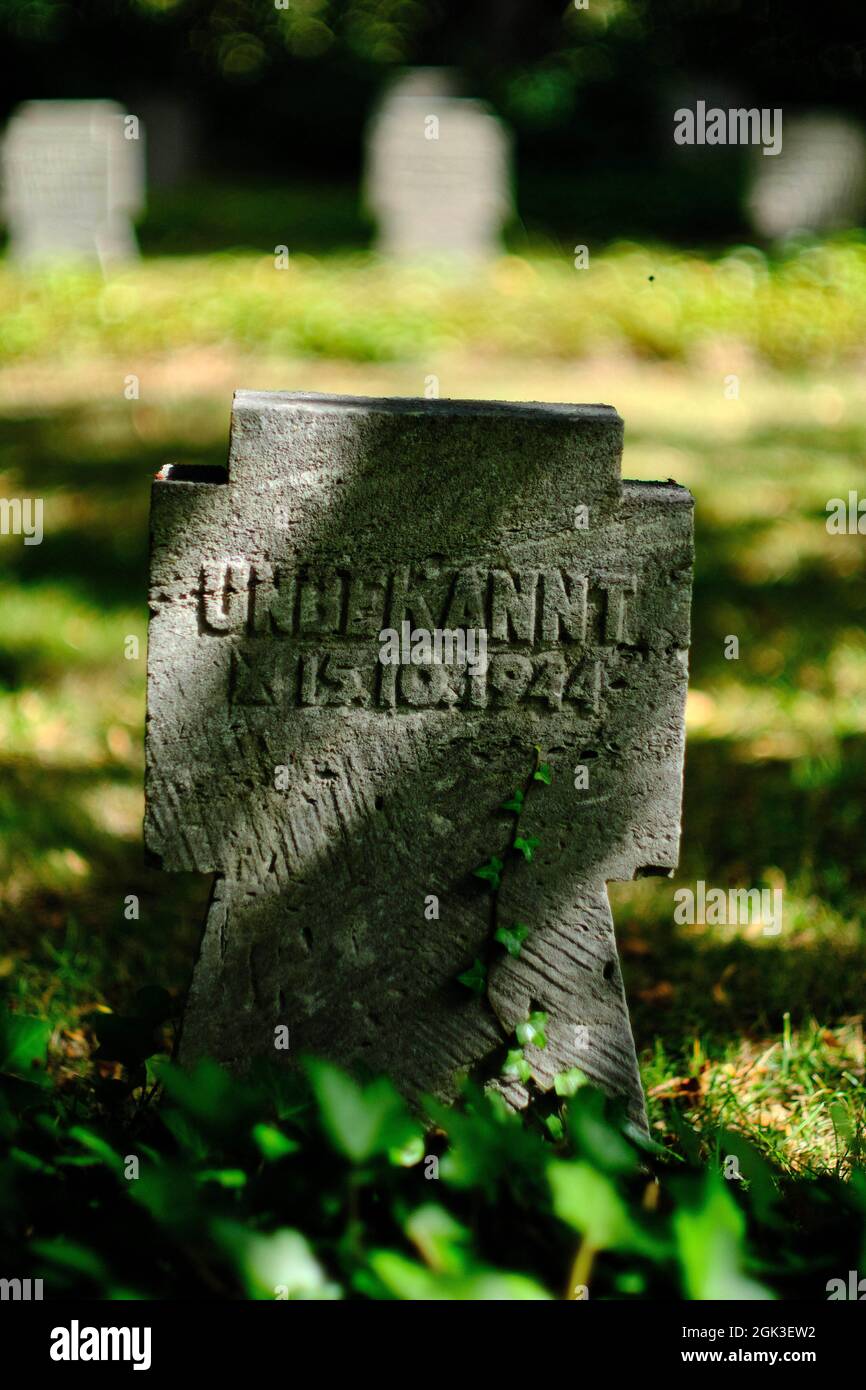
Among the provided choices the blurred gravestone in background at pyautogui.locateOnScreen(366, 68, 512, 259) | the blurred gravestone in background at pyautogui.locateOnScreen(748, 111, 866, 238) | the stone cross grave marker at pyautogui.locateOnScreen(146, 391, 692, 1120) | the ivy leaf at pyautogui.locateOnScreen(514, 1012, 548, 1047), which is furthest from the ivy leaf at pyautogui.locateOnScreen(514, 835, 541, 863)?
the blurred gravestone in background at pyautogui.locateOnScreen(748, 111, 866, 238)

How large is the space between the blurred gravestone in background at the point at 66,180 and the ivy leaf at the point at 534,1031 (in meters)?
9.15

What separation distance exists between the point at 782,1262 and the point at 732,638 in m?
3.09

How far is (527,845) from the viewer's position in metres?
2.26

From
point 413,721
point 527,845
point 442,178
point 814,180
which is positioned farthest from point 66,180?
point 527,845

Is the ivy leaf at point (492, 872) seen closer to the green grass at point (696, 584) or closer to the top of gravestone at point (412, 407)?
the green grass at point (696, 584)

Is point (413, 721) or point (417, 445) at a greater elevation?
point (417, 445)

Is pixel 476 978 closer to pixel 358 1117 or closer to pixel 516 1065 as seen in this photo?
pixel 516 1065

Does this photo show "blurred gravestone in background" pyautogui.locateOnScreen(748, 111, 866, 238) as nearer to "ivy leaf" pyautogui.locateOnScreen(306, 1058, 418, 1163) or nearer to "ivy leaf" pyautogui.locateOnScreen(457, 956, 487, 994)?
"ivy leaf" pyautogui.locateOnScreen(457, 956, 487, 994)

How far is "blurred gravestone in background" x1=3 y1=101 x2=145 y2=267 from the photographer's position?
400 inches

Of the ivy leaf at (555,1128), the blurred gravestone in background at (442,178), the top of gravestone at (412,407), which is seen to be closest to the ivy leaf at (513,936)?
the ivy leaf at (555,1128)

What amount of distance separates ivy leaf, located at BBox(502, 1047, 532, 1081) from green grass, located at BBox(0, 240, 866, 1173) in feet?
0.96

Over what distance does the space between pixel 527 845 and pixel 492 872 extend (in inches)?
3.0
